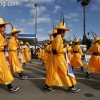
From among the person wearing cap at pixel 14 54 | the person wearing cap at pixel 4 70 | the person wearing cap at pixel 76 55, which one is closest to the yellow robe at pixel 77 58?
the person wearing cap at pixel 76 55

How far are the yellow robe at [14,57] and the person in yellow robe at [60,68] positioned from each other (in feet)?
7.49

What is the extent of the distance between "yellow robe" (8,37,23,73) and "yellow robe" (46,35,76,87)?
7.47ft

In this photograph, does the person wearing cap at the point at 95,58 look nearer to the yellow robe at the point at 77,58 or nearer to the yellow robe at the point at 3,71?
the yellow robe at the point at 77,58

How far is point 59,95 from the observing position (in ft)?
19.8

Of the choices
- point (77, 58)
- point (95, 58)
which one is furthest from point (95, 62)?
point (77, 58)

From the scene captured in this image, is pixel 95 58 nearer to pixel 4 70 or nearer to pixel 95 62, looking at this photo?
pixel 95 62

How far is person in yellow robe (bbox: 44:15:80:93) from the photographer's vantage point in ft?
20.4

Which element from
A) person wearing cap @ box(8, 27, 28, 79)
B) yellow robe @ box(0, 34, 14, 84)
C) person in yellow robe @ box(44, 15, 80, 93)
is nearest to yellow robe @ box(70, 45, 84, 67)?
person wearing cap @ box(8, 27, 28, 79)

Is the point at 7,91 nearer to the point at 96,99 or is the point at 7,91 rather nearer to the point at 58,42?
the point at 58,42

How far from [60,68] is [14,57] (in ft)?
9.08

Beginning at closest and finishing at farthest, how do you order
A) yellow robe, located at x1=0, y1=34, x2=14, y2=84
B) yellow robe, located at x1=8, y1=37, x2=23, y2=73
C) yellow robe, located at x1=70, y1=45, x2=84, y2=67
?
1. yellow robe, located at x1=0, y1=34, x2=14, y2=84
2. yellow robe, located at x1=8, y1=37, x2=23, y2=73
3. yellow robe, located at x1=70, y1=45, x2=84, y2=67

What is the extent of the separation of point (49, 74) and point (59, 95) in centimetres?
72

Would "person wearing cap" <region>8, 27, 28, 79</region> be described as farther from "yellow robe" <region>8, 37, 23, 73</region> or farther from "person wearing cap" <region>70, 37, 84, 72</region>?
"person wearing cap" <region>70, 37, 84, 72</region>

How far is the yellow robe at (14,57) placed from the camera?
27.5 ft
